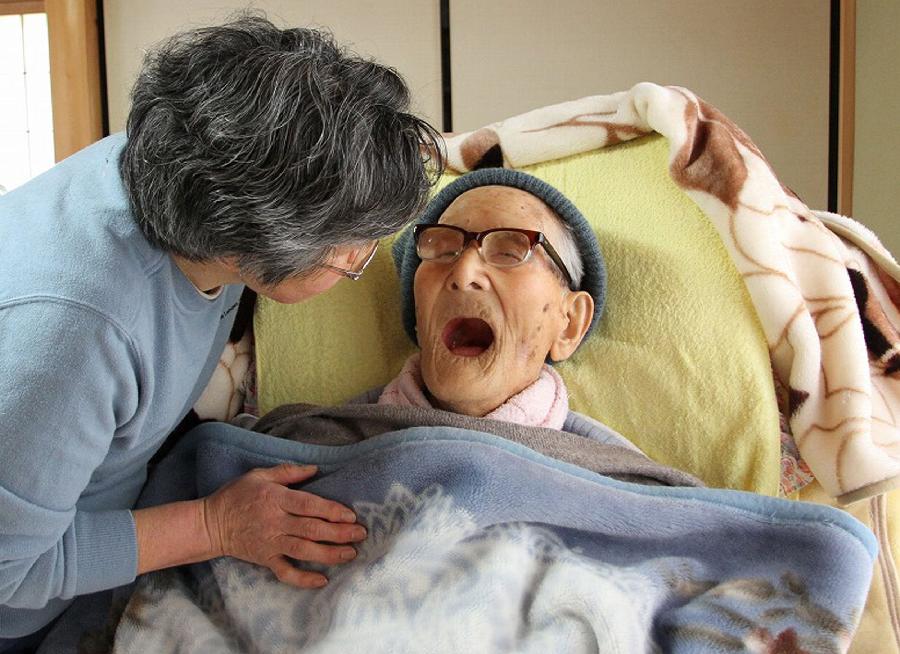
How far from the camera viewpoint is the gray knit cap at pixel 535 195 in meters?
1.36

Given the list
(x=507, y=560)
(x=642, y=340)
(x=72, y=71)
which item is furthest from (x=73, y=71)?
(x=507, y=560)

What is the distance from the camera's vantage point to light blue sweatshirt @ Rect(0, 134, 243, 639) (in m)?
0.84

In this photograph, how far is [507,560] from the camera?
3.36ft

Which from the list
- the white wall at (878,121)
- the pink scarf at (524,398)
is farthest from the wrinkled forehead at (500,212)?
the white wall at (878,121)

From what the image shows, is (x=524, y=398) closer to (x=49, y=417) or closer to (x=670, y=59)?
(x=49, y=417)

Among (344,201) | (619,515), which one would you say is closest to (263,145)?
(344,201)

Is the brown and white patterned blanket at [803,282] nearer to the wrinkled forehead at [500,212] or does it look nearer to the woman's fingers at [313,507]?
the wrinkled forehead at [500,212]

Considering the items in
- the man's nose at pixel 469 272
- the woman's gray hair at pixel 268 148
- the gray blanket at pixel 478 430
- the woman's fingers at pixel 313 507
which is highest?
the woman's gray hair at pixel 268 148

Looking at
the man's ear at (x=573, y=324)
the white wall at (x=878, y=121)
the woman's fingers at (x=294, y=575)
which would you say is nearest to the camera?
the woman's fingers at (x=294, y=575)

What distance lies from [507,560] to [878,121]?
4.47 feet

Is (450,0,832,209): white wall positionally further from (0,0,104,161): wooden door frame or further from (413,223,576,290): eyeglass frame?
(0,0,104,161): wooden door frame

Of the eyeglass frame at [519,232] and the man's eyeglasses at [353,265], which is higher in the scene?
the man's eyeglasses at [353,265]

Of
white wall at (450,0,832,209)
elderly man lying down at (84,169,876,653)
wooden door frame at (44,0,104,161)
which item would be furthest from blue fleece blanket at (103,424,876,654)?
wooden door frame at (44,0,104,161)

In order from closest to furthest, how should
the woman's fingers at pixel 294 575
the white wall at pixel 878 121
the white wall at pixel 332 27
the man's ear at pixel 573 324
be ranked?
the woman's fingers at pixel 294 575, the man's ear at pixel 573 324, the white wall at pixel 878 121, the white wall at pixel 332 27
